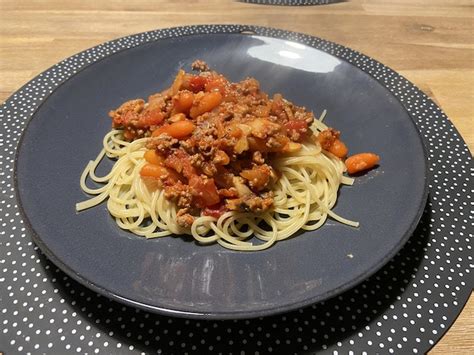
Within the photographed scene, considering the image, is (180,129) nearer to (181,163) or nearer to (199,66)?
(181,163)

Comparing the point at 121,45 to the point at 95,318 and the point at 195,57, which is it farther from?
the point at 95,318

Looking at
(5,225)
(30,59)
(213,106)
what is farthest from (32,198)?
(30,59)

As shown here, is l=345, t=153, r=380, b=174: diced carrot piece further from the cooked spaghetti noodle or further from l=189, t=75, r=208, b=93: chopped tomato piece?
l=189, t=75, r=208, b=93: chopped tomato piece

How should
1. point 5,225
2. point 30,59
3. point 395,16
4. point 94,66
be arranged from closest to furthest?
point 5,225 → point 94,66 → point 30,59 → point 395,16

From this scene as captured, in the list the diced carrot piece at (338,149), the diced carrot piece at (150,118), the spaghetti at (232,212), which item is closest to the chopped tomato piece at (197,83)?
the diced carrot piece at (150,118)

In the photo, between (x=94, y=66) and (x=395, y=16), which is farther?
(x=395, y=16)

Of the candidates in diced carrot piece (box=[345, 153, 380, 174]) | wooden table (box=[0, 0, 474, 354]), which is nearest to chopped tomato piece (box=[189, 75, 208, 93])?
diced carrot piece (box=[345, 153, 380, 174])

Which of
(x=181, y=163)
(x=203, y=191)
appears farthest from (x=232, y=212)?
(x=181, y=163)
